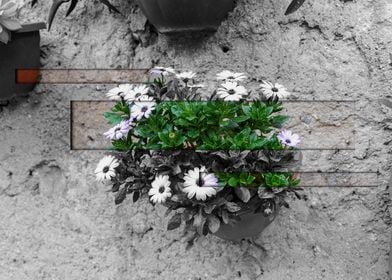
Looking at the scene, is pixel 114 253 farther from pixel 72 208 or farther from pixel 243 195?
pixel 243 195

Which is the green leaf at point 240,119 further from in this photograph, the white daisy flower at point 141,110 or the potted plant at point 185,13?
the potted plant at point 185,13

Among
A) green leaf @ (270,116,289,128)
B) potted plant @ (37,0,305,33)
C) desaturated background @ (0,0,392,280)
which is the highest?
potted plant @ (37,0,305,33)

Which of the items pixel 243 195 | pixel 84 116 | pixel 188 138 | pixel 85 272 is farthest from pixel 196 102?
pixel 85 272

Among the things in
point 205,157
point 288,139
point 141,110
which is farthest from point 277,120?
point 141,110

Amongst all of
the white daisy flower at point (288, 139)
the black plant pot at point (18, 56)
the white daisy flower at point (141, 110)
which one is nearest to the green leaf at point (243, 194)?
the white daisy flower at point (288, 139)
